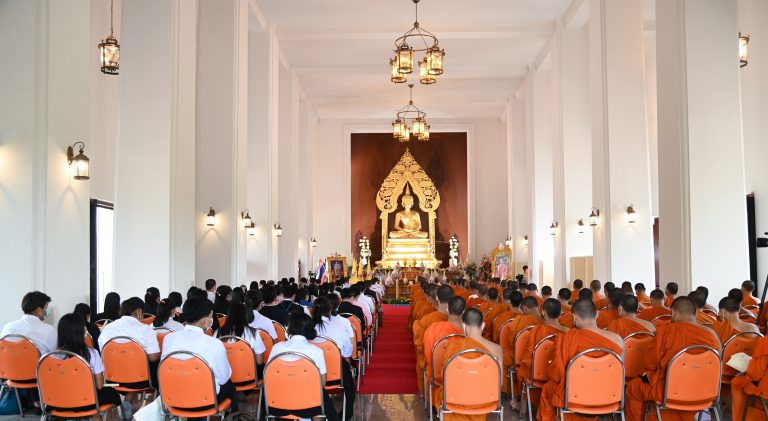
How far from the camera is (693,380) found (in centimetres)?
520

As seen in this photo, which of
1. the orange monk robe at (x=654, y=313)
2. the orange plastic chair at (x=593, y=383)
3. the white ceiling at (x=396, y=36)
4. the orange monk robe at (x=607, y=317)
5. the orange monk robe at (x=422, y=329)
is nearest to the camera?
the orange plastic chair at (x=593, y=383)

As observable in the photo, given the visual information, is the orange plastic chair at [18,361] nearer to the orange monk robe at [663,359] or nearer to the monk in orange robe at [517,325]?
the monk in orange robe at [517,325]

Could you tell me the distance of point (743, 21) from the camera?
14.7m

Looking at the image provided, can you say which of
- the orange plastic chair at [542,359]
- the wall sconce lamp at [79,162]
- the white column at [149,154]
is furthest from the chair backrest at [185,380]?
the white column at [149,154]

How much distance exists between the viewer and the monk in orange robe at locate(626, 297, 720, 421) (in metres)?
5.39

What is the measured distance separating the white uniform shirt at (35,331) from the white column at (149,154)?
424cm

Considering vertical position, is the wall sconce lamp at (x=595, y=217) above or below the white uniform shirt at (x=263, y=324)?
above

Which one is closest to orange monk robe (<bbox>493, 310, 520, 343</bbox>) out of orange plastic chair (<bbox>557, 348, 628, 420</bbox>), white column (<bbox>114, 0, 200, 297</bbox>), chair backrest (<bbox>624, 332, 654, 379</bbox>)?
chair backrest (<bbox>624, 332, 654, 379</bbox>)

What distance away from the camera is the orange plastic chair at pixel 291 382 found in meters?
4.97

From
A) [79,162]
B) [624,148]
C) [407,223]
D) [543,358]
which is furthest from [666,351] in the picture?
[407,223]

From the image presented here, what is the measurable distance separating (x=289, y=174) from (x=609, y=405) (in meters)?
16.3

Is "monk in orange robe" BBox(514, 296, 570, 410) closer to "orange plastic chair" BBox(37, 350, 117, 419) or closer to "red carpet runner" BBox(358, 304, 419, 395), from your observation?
"red carpet runner" BBox(358, 304, 419, 395)

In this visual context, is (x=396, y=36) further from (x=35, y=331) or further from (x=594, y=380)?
(x=594, y=380)

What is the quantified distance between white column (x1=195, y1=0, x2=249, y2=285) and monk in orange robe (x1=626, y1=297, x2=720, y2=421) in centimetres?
914
